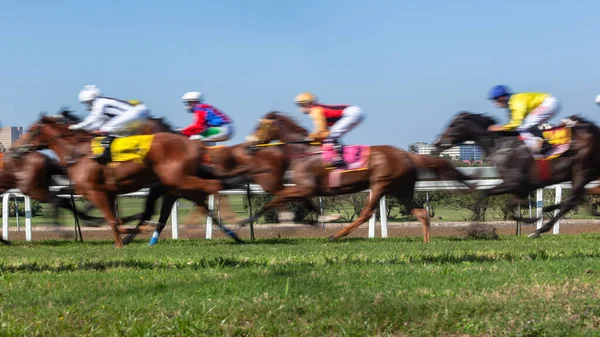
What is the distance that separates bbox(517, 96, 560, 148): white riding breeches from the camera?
8.89 meters

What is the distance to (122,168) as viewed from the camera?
10.4 metres

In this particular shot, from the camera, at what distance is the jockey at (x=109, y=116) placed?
10.3m

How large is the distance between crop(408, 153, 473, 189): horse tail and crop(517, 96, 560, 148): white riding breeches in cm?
220

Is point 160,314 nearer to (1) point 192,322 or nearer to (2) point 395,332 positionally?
(1) point 192,322

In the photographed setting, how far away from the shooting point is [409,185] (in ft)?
38.6

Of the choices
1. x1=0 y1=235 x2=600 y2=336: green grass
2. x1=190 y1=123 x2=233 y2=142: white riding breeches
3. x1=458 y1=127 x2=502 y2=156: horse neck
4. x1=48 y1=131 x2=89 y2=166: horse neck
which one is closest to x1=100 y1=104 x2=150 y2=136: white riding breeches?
x1=48 y1=131 x2=89 y2=166: horse neck

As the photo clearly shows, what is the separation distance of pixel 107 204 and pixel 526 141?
5.73 metres

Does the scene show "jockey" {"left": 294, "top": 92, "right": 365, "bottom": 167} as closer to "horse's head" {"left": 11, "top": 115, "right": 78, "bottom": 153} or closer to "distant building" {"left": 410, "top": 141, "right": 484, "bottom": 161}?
"distant building" {"left": 410, "top": 141, "right": 484, "bottom": 161}

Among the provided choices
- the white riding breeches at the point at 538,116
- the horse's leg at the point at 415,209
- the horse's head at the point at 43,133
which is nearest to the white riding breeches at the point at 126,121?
the horse's head at the point at 43,133

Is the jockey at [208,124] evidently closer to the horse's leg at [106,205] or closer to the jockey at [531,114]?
the horse's leg at [106,205]

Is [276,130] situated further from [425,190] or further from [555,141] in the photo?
[425,190]

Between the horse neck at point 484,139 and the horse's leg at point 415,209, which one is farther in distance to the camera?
the horse's leg at point 415,209

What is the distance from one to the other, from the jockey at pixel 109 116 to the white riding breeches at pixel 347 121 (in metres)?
2.59

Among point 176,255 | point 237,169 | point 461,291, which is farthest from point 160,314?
point 237,169
